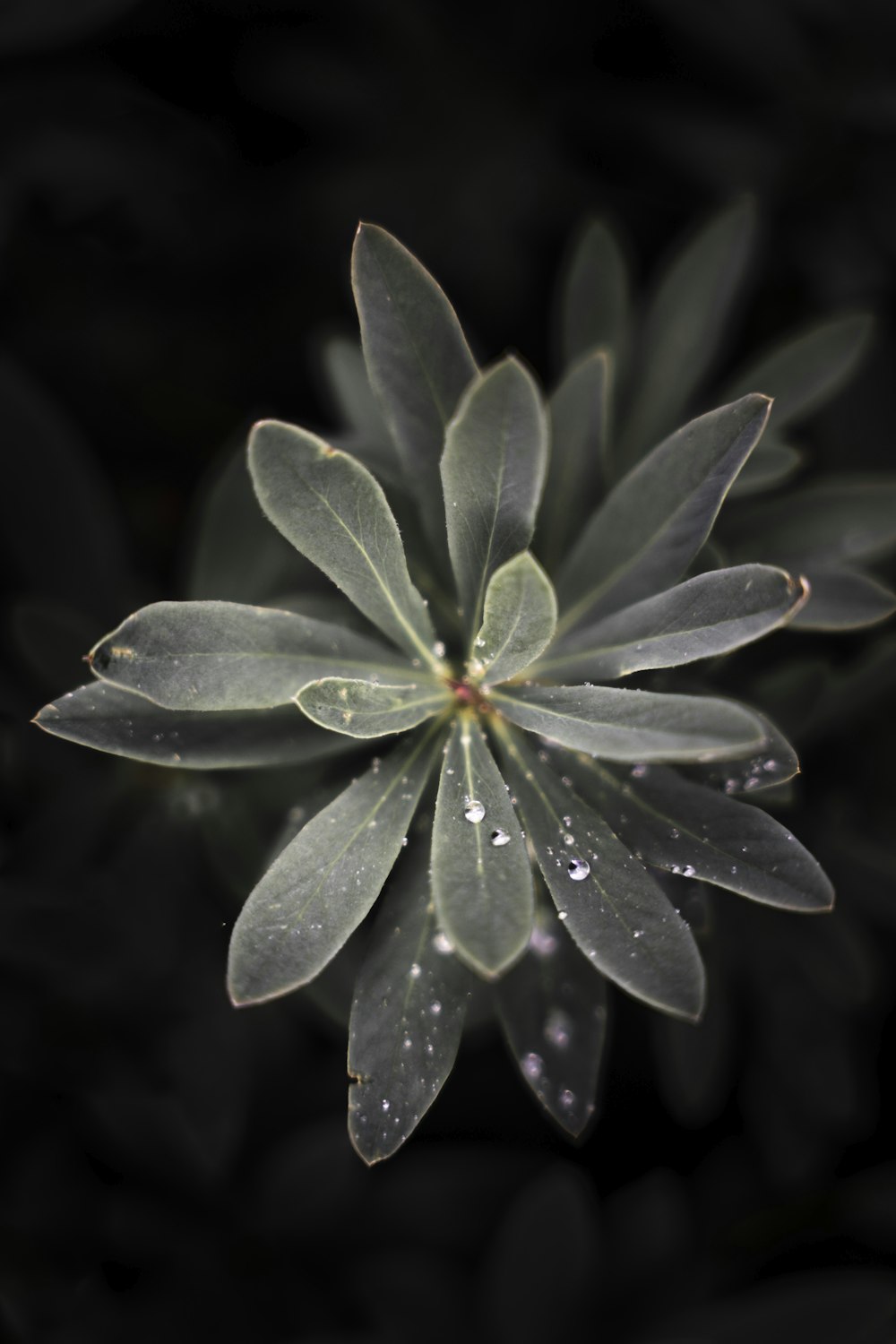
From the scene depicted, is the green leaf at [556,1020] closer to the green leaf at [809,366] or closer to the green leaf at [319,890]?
the green leaf at [319,890]

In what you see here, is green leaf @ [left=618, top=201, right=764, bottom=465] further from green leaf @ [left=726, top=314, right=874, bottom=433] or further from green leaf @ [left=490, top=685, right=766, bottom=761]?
green leaf @ [left=490, top=685, right=766, bottom=761]

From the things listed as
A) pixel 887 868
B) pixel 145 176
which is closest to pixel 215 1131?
pixel 887 868

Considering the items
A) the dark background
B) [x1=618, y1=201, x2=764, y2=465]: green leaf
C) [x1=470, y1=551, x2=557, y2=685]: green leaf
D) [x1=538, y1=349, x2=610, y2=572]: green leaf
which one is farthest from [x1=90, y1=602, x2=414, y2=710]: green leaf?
[x1=618, y1=201, x2=764, y2=465]: green leaf

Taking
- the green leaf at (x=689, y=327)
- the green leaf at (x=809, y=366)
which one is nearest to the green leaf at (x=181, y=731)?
the green leaf at (x=689, y=327)

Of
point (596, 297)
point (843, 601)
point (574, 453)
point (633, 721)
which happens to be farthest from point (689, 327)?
point (633, 721)

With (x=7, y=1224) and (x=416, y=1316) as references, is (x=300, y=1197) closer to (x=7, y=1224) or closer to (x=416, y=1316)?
(x=416, y=1316)

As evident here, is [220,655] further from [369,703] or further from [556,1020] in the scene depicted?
[556,1020]
